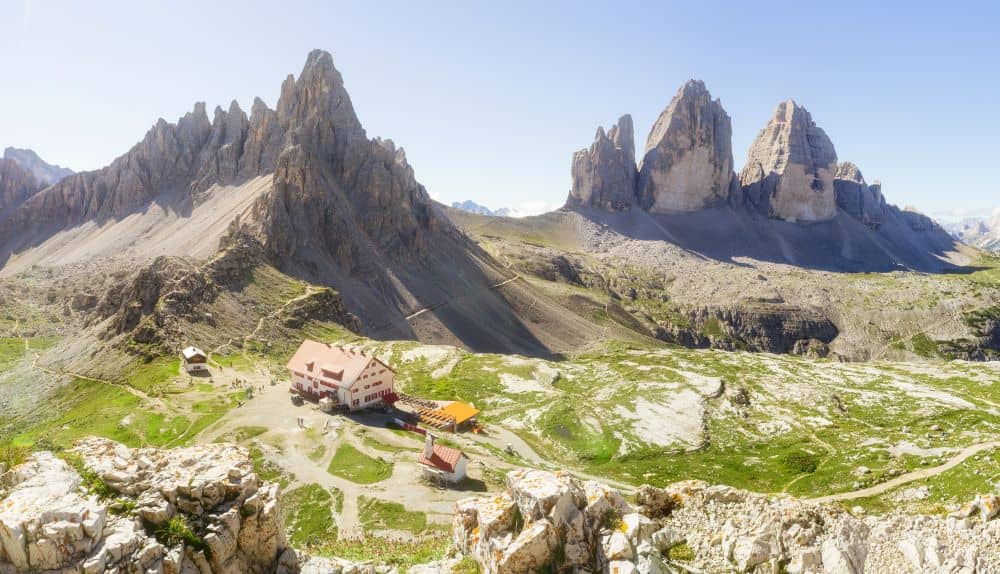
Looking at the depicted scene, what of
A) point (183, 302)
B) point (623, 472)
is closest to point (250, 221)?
point (183, 302)

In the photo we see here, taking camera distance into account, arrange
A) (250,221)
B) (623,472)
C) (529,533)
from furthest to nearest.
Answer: (250,221)
(623,472)
(529,533)

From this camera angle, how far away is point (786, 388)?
306ft

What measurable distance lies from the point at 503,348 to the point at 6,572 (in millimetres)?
145656

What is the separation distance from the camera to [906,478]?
2103 inches

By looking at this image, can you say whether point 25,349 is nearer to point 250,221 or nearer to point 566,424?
point 250,221

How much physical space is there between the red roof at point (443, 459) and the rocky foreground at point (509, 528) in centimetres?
3321

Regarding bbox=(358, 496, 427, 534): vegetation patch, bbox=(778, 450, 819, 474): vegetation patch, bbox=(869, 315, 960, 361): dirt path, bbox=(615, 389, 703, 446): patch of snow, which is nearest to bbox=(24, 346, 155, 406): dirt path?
bbox=(358, 496, 427, 534): vegetation patch

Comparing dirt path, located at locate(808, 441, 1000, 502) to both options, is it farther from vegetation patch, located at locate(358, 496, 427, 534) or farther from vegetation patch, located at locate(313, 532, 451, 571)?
vegetation patch, located at locate(313, 532, 451, 571)

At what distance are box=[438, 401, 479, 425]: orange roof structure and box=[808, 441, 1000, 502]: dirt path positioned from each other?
45085 millimetres

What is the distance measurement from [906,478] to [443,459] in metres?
48.3

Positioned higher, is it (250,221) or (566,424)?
(250,221)

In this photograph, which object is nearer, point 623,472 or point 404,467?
point 404,467

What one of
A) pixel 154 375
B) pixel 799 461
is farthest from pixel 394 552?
pixel 154 375

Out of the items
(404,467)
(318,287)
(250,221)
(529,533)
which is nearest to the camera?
(529,533)
